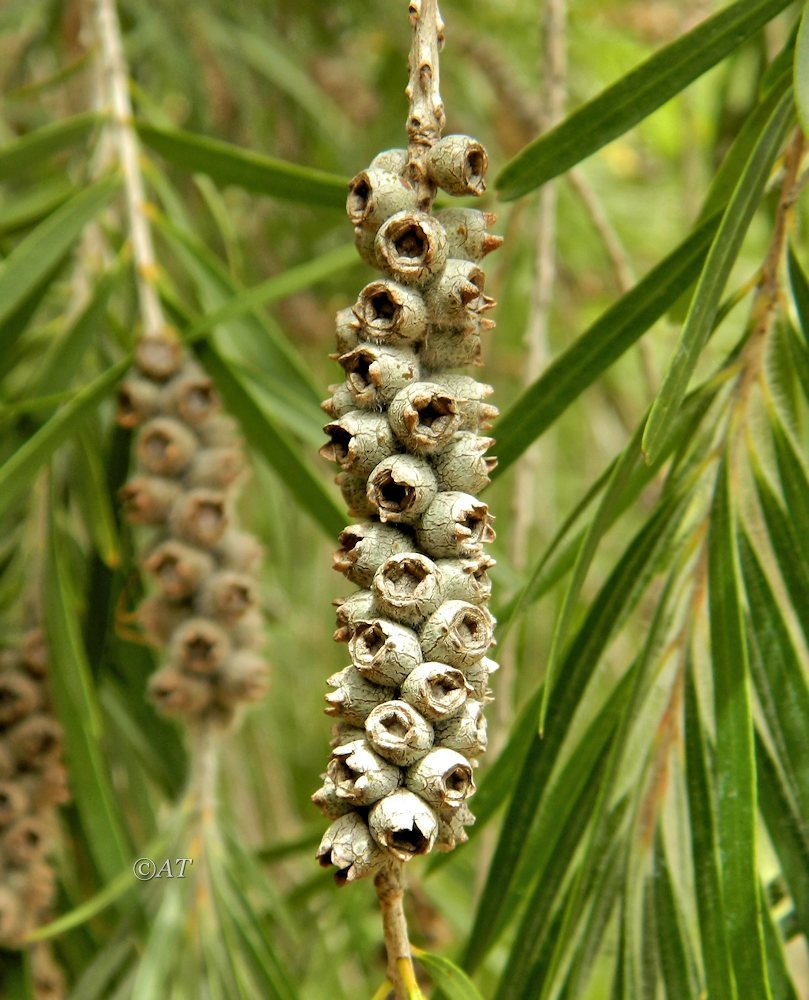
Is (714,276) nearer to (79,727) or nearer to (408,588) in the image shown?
(408,588)

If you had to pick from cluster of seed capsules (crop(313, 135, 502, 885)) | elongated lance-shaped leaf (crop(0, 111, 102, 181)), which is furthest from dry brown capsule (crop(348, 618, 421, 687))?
elongated lance-shaped leaf (crop(0, 111, 102, 181))

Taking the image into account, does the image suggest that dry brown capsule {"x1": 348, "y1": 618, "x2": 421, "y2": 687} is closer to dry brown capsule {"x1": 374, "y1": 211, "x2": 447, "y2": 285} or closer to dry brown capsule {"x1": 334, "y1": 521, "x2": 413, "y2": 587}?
dry brown capsule {"x1": 334, "y1": 521, "x2": 413, "y2": 587}

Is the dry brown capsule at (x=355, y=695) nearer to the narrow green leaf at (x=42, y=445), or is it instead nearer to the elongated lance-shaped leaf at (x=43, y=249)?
the narrow green leaf at (x=42, y=445)

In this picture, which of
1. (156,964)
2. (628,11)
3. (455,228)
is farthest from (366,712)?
(628,11)

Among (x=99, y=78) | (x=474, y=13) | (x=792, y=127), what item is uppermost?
(x=474, y=13)

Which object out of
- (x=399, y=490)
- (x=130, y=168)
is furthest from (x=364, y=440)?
(x=130, y=168)

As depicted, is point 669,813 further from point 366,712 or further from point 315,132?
point 315,132
